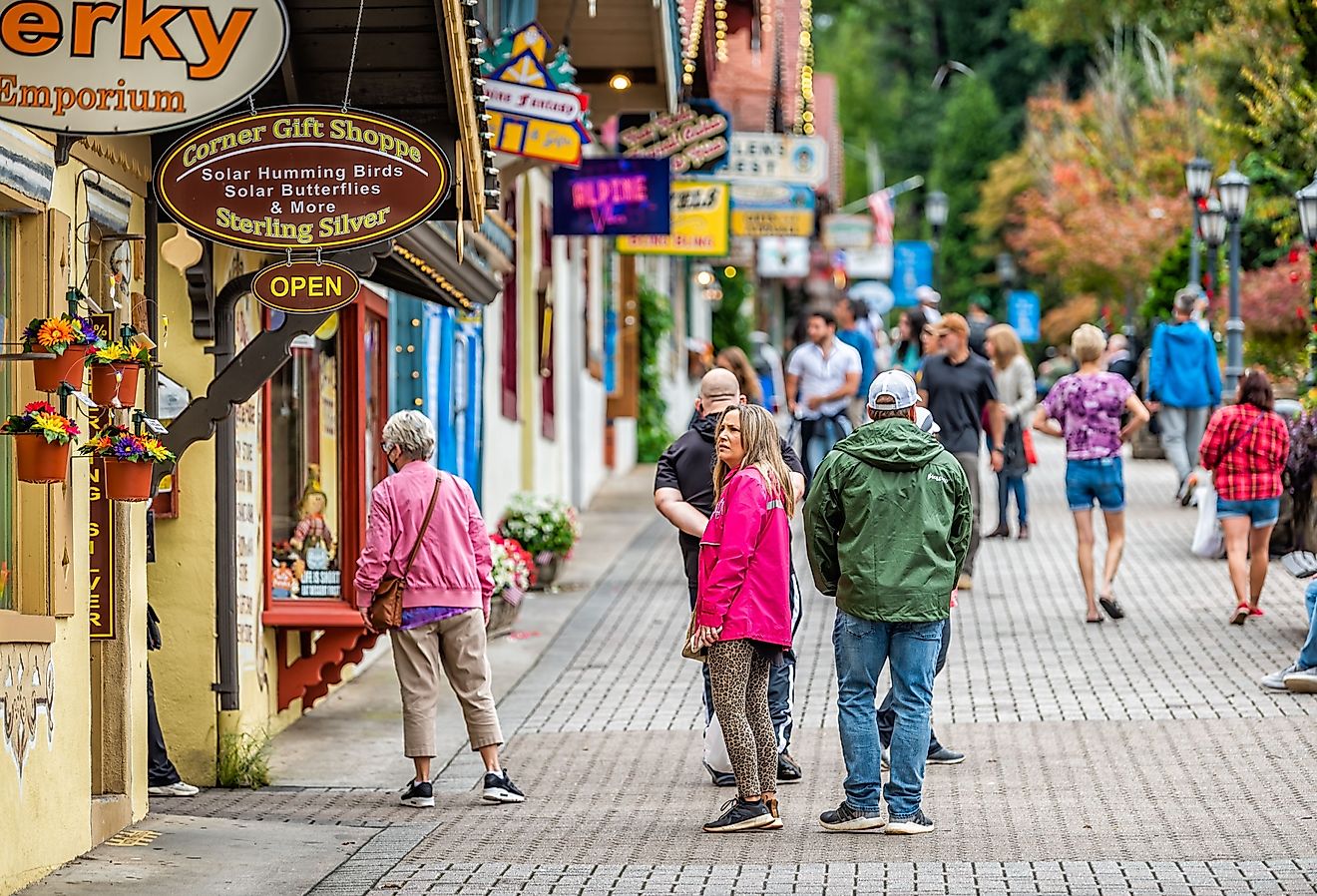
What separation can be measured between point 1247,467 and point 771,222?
Answer: 12.2 m

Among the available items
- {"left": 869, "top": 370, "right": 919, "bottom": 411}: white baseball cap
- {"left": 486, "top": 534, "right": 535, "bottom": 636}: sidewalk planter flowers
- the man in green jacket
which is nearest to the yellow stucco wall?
the man in green jacket

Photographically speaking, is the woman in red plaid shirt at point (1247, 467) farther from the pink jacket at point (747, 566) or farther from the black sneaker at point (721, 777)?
the pink jacket at point (747, 566)

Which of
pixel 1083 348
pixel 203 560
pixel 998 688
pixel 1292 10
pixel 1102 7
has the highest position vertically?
pixel 1102 7

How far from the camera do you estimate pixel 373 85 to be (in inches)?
347

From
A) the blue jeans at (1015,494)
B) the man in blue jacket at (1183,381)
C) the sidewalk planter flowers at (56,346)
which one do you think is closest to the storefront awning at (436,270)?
the sidewalk planter flowers at (56,346)

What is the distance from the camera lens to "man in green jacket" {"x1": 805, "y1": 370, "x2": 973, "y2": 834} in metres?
8.00

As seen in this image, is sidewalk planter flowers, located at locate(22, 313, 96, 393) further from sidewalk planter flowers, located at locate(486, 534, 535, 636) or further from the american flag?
the american flag

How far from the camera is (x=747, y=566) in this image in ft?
27.0

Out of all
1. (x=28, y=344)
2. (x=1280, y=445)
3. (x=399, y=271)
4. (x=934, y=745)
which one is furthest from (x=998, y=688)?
(x=28, y=344)

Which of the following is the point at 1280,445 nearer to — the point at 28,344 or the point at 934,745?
the point at 934,745

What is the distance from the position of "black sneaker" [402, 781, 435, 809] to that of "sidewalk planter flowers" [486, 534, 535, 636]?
4.07 m

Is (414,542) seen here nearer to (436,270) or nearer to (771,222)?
(436,270)

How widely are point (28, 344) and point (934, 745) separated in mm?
4665

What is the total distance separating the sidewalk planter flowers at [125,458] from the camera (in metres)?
7.08
